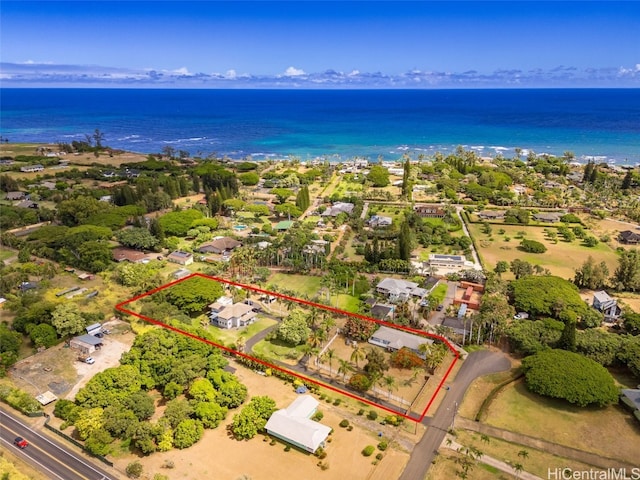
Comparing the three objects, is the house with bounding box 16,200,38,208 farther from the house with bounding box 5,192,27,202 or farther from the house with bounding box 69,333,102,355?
the house with bounding box 69,333,102,355

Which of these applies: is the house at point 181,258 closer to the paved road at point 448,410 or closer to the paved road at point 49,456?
the paved road at point 49,456

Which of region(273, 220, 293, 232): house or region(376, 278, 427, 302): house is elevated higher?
region(376, 278, 427, 302): house

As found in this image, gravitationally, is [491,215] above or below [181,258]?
below

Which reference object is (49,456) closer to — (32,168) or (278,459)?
(278,459)

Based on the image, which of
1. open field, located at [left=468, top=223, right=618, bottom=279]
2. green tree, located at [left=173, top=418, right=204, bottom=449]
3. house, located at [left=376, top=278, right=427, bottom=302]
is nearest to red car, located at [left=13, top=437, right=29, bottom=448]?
green tree, located at [left=173, top=418, right=204, bottom=449]

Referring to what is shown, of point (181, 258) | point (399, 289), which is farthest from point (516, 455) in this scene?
point (181, 258)

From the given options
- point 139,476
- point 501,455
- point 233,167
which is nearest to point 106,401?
point 139,476
